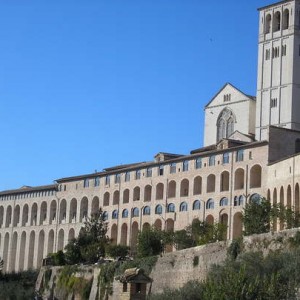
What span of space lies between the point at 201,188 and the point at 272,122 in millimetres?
19021

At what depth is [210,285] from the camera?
98.8ft

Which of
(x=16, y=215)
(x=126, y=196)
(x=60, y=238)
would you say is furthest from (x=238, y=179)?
(x=16, y=215)

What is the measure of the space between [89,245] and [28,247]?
3028 centimetres

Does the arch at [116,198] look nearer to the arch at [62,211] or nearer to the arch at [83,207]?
the arch at [83,207]

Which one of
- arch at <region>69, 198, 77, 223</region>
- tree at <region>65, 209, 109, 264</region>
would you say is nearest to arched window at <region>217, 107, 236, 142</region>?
arch at <region>69, 198, 77, 223</region>

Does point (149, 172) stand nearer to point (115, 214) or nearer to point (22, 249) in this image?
point (115, 214)

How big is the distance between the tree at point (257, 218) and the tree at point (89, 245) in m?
17.2

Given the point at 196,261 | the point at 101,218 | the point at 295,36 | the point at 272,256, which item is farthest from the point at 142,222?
the point at 272,256

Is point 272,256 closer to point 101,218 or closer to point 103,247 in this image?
point 103,247

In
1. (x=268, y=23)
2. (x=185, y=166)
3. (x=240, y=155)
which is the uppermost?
(x=268, y=23)

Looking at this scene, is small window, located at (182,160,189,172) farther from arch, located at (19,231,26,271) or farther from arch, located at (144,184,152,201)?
arch, located at (19,231,26,271)

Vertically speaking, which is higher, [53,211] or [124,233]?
[53,211]

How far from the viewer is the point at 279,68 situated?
99500mm

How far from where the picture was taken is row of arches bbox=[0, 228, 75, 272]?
102262 millimetres
